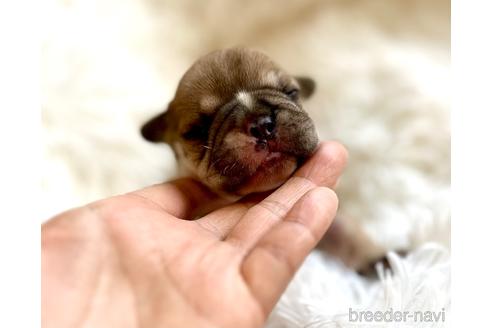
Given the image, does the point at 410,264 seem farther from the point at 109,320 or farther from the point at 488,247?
the point at 109,320

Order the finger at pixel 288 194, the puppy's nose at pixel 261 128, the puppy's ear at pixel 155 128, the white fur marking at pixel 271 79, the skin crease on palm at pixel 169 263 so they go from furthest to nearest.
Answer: the puppy's ear at pixel 155 128 < the white fur marking at pixel 271 79 < the puppy's nose at pixel 261 128 < the finger at pixel 288 194 < the skin crease on palm at pixel 169 263

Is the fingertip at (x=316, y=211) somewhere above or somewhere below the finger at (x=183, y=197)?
above

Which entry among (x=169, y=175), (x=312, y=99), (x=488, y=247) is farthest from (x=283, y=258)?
(x=312, y=99)

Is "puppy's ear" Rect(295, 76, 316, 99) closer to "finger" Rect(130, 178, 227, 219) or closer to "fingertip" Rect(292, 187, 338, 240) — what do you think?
"finger" Rect(130, 178, 227, 219)

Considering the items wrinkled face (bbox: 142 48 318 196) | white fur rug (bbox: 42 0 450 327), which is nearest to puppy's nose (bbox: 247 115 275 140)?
wrinkled face (bbox: 142 48 318 196)

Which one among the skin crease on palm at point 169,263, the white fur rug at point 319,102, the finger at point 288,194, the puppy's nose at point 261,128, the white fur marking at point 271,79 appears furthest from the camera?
the white fur rug at point 319,102

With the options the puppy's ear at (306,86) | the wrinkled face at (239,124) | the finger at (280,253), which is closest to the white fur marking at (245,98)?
the wrinkled face at (239,124)

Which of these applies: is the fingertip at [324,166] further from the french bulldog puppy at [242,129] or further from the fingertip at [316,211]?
the fingertip at [316,211]
